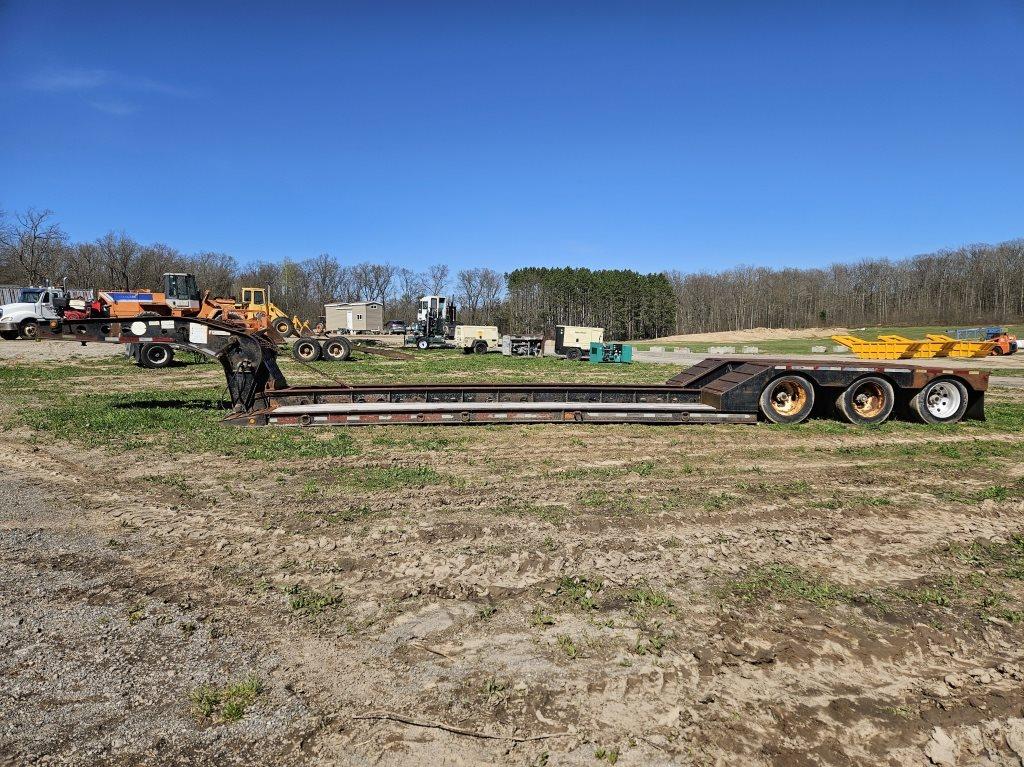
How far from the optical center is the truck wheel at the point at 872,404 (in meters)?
10.5

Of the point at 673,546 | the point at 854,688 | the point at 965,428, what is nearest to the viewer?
the point at 854,688

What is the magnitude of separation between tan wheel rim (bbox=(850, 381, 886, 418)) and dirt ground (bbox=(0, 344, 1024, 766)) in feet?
9.97

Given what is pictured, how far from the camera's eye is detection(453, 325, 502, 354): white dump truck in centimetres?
3188

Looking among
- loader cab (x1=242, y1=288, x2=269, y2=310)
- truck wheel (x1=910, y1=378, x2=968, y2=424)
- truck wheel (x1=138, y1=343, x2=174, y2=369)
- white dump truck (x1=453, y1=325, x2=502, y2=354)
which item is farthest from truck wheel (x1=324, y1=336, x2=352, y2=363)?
truck wheel (x1=910, y1=378, x2=968, y2=424)

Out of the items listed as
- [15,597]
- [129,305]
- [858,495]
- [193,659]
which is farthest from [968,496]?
[129,305]

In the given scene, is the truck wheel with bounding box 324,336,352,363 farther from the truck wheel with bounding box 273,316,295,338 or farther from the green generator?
the green generator

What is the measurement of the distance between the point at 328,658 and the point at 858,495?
18.4 feet

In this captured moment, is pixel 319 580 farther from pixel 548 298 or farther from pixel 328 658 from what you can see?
pixel 548 298

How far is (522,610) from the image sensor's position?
12.8 feet

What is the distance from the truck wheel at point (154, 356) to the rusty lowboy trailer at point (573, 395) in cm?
1054

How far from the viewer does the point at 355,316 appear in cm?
5584

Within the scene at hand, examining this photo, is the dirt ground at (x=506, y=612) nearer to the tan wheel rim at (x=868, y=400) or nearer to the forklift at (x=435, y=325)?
the tan wheel rim at (x=868, y=400)

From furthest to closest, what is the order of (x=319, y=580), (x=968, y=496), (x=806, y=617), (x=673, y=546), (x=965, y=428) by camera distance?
(x=965, y=428)
(x=968, y=496)
(x=673, y=546)
(x=319, y=580)
(x=806, y=617)

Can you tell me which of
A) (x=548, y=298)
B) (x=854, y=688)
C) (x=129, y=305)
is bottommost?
(x=854, y=688)
